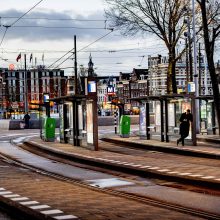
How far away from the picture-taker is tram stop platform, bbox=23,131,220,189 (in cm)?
1644

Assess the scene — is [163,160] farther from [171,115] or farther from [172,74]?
[172,74]

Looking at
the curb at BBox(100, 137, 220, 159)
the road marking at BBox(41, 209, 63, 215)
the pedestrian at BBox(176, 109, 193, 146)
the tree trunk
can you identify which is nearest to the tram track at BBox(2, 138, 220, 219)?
the road marking at BBox(41, 209, 63, 215)

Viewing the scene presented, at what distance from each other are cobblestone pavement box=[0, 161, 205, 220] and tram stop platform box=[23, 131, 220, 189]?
9.43 feet

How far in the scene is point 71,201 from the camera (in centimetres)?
1205

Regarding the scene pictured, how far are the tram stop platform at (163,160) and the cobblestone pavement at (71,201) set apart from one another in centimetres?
287

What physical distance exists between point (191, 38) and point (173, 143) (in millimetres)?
13784

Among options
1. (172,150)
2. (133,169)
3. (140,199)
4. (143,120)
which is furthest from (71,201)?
(143,120)

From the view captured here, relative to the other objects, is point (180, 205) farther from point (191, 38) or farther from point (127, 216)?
point (191, 38)

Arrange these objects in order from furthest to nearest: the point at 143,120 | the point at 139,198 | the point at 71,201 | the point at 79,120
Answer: the point at 143,120, the point at 79,120, the point at 139,198, the point at 71,201

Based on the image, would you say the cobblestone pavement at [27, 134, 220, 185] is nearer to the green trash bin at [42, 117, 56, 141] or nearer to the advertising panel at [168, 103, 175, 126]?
the advertising panel at [168, 103, 175, 126]

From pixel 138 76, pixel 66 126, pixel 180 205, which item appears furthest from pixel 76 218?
pixel 138 76

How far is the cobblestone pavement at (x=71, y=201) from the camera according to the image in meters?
10.2

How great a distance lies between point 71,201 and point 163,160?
10049mm

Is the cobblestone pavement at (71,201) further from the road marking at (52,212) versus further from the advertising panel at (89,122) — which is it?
the advertising panel at (89,122)
